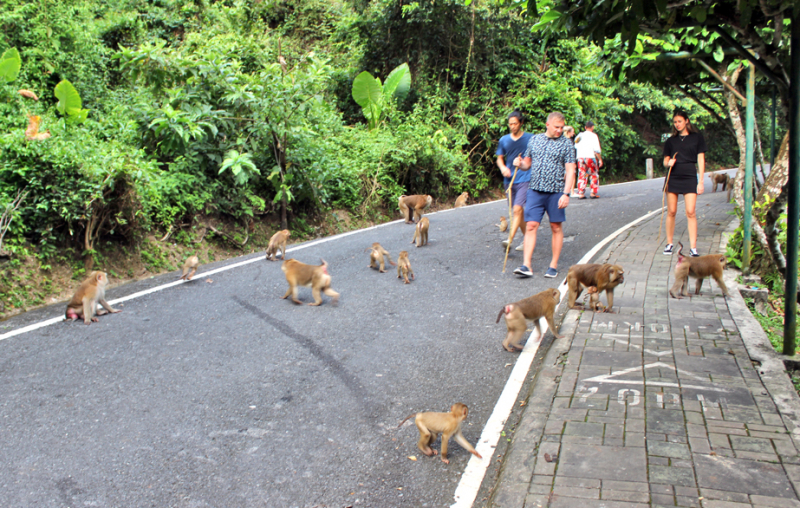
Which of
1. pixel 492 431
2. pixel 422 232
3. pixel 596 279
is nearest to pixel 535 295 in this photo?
pixel 596 279

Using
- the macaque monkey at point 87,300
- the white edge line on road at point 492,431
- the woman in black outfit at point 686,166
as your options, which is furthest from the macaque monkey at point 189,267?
the woman in black outfit at point 686,166

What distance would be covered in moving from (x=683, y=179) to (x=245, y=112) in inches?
317

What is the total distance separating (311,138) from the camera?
487 inches

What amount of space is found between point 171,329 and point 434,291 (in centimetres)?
338

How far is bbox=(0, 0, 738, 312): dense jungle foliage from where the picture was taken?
337 inches

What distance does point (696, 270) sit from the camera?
721cm

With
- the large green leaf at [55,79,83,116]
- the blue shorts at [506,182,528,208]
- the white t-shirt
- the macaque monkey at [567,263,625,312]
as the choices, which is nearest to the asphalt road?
the macaque monkey at [567,263,625,312]

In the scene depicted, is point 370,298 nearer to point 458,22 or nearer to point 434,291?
point 434,291

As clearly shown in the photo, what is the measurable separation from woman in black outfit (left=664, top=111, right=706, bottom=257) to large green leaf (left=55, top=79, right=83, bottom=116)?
425 inches

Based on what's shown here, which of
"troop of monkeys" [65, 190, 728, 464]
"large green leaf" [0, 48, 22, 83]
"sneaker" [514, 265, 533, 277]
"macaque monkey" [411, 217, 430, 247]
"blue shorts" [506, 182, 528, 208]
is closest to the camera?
"troop of monkeys" [65, 190, 728, 464]

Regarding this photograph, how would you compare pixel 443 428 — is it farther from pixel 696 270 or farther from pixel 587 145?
pixel 587 145

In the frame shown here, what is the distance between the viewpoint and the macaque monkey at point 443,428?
4000 mm

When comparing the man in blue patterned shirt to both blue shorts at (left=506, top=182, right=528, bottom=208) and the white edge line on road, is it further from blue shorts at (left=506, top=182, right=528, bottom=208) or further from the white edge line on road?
the white edge line on road

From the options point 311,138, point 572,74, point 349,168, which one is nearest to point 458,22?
point 572,74
